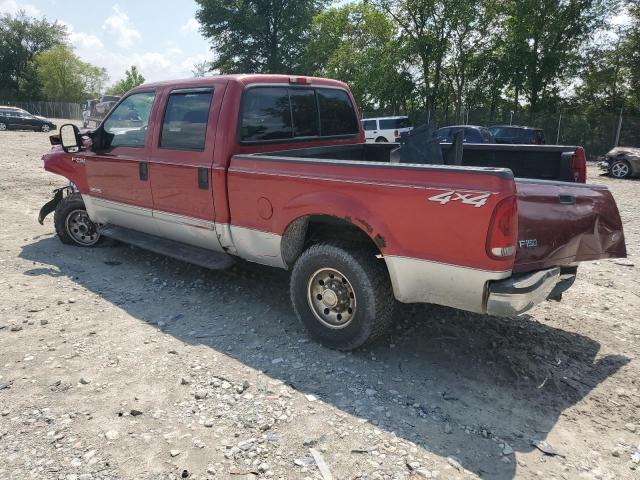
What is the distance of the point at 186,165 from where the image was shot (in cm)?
456

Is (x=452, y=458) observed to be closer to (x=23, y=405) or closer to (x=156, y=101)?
(x=23, y=405)

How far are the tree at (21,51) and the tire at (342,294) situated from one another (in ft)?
228

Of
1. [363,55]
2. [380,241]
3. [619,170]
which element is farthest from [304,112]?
[363,55]

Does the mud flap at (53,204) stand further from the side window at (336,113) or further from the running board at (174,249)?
the side window at (336,113)

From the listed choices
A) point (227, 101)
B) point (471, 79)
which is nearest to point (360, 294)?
point (227, 101)

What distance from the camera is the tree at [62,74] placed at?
59.6m

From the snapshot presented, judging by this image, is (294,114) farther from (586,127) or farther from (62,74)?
(62,74)

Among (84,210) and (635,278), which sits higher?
(84,210)

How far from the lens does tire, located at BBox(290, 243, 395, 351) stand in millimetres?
3520

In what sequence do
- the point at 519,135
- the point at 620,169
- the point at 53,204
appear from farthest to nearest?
the point at 519,135 → the point at 620,169 → the point at 53,204

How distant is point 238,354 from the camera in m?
3.79

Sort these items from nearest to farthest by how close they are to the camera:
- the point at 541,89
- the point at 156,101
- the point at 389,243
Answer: the point at 389,243, the point at 156,101, the point at 541,89

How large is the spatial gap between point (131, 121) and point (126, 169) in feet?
1.80

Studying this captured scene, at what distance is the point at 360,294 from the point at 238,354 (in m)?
1.09
